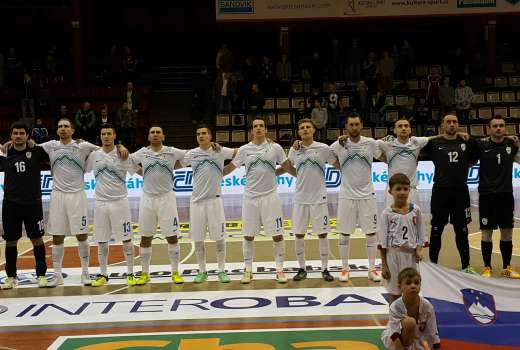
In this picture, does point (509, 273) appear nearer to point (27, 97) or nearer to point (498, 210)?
point (498, 210)

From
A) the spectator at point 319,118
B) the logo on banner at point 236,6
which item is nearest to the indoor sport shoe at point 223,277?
the spectator at point 319,118

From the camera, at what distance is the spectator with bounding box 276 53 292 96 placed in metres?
23.3

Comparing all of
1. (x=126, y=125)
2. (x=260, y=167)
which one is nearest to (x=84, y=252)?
(x=260, y=167)

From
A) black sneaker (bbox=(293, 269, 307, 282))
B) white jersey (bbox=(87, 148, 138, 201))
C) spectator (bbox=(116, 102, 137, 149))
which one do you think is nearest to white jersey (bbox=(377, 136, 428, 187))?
black sneaker (bbox=(293, 269, 307, 282))

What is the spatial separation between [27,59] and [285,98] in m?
12.7

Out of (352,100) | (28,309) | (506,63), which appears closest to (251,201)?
(28,309)

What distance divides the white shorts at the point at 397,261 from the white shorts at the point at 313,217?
2.46 metres

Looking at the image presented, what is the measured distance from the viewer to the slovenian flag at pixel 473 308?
18.5 feet

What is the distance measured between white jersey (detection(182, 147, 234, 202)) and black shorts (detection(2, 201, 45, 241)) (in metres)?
2.29

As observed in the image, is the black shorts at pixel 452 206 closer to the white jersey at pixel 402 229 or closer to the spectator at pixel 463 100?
the white jersey at pixel 402 229

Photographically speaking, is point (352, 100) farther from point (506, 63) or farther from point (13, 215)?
point (13, 215)

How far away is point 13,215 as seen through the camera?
28.5 ft

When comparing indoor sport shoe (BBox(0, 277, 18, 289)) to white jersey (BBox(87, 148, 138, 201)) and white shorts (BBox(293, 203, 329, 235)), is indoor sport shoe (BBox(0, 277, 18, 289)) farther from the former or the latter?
white shorts (BBox(293, 203, 329, 235))

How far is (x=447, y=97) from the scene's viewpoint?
21.7 metres
